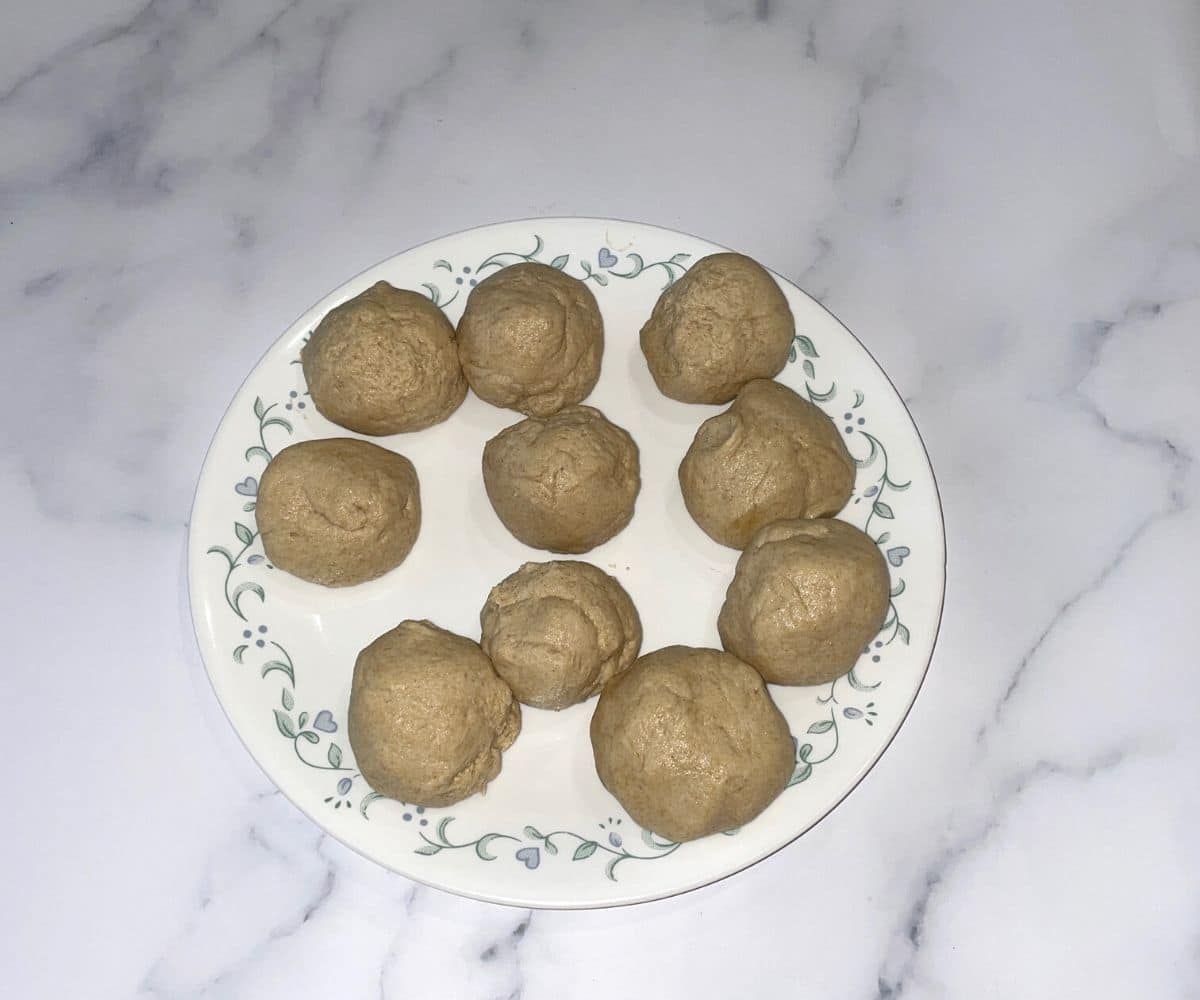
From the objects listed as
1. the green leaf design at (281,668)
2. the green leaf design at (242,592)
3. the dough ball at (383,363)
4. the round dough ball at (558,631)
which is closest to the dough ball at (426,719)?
the round dough ball at (558,631)

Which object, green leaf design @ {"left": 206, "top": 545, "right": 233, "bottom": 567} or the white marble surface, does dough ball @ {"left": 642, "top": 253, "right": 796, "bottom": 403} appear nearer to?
the white marble surface

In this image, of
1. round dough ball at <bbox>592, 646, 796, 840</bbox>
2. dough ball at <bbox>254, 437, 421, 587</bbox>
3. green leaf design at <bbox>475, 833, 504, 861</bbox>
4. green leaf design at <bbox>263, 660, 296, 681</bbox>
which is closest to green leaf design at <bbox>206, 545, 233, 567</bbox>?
dough ball at <bbox>254, 437, 421, 587</bbox>

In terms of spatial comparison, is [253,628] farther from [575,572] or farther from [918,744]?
[918,744]

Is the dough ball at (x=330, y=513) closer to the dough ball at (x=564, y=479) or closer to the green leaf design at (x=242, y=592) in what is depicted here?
the green leaf design at (x=242, y=592)

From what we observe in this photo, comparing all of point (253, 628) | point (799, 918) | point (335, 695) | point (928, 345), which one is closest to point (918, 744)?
point (799, 918)

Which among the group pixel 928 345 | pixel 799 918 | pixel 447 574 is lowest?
pixel 799 918

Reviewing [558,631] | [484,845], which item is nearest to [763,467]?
[558,631]

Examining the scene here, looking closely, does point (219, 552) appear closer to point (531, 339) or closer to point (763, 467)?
point (531, 339)
